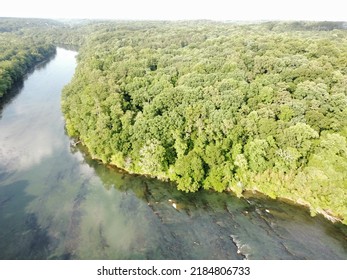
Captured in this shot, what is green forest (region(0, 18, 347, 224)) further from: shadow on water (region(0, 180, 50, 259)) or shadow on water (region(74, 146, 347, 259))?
shadow on water (region(0, 180, 50, 259))

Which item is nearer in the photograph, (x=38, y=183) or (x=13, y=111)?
(x=38, y=183)

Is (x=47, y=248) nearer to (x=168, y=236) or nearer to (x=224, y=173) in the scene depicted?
(x=168, y=236)

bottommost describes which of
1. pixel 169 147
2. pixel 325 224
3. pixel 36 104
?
pixel 36 104

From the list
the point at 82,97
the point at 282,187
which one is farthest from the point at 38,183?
the point at 282,187

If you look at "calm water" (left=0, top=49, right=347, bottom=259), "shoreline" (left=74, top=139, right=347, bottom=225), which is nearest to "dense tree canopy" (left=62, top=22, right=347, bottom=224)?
"shoreline" (left=74, top=139, right=347, bottom=225)

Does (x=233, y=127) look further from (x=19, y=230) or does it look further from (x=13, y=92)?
(x=13, y=92)

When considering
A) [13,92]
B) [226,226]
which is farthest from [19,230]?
[13,92]
